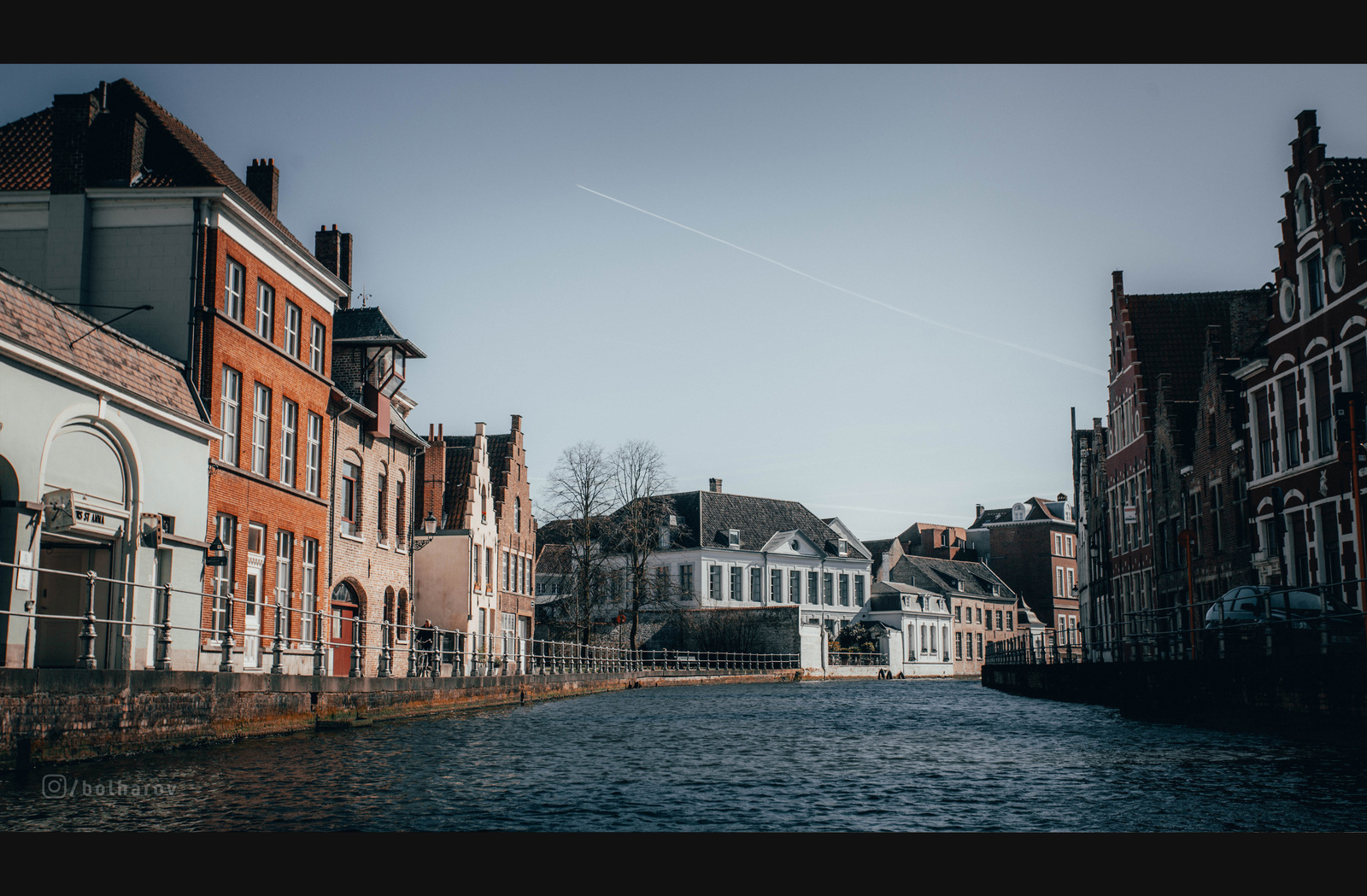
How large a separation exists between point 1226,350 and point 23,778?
125 ft

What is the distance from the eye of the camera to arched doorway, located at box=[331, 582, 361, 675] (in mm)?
33062

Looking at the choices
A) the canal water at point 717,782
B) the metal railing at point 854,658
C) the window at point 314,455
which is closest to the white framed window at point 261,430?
the window at point 314,455

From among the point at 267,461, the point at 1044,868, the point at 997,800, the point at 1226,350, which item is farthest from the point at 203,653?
the point at 1226,350

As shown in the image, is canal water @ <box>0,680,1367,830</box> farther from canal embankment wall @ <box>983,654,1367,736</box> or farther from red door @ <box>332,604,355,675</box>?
red door @ <box>332,604,355,675</box>

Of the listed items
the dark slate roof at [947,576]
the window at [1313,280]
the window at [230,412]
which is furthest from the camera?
the dark slate roof at [947,576]

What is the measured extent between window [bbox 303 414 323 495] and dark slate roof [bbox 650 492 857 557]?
4635 centimetres

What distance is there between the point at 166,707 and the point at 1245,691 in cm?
1800

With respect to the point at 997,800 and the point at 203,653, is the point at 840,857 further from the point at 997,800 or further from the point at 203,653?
the point at 203,653

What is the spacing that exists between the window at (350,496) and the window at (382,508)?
5.37 ft

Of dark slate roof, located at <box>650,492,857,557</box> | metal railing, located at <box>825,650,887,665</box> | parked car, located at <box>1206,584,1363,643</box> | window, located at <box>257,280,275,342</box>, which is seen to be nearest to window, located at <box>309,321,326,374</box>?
window, located at <box>257,280,275,342</box>

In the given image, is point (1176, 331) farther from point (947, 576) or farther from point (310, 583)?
point (947, 576)

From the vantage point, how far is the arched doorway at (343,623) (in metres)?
33.1

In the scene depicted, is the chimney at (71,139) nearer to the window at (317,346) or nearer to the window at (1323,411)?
the window at (317,346)

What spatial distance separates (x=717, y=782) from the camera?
46.9 ft
